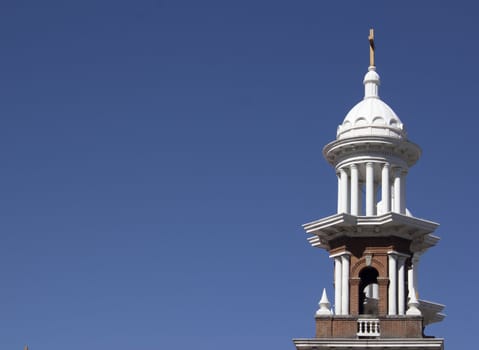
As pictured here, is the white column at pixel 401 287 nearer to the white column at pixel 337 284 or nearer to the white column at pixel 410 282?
the white column at pixel 410 282

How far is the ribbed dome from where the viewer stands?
74481 mm

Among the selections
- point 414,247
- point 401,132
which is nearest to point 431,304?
point 414,247

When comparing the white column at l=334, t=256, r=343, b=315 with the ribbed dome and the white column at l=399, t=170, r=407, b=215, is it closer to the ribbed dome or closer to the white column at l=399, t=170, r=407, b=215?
the white column at l=399, t=170, r=407, b=215

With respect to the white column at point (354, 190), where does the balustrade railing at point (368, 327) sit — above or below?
below

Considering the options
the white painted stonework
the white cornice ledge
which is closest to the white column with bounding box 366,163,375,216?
the white painted stonework

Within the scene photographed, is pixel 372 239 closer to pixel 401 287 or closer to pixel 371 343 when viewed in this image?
pixel 401 287

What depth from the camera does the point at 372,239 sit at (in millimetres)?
72875

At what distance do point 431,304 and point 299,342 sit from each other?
503 inches

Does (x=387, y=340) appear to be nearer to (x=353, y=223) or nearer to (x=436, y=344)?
(x=436, y=344)

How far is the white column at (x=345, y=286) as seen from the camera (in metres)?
71.9

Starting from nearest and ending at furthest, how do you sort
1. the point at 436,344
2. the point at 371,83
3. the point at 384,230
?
the point at 436,344
the point at 384,230
the point at 371,83

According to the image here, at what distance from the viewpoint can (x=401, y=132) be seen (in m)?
74.9

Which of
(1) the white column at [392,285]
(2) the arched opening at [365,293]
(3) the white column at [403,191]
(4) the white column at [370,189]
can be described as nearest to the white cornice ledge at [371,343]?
(1) the white column at [392,285]

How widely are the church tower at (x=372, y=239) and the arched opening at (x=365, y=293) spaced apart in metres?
0.05
